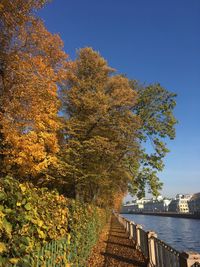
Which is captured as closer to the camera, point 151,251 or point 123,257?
point 151,251

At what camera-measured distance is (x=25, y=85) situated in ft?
46.2

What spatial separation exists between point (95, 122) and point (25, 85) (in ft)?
24.5

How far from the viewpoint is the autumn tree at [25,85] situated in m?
14.1

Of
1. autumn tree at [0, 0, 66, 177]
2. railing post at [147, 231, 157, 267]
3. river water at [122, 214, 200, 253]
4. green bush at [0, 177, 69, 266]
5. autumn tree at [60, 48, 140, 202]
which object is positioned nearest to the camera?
green bush at [0, 177, 69, 266]

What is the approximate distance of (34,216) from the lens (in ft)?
15.5

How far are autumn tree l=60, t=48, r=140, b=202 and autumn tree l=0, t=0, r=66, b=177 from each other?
336 cm

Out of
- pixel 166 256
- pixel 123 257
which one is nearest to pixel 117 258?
pixel 123 257

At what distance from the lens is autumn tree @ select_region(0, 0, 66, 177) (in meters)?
14.1

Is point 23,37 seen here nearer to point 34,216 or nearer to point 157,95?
point 34,216

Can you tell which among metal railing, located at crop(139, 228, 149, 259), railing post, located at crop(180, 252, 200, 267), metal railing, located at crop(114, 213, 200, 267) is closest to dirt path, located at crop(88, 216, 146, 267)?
metal railing, located at crop(139, 228, 149, 259)

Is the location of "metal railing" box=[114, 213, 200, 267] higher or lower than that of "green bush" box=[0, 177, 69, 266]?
lower

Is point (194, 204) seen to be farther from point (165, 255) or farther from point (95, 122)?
point (165, 255)

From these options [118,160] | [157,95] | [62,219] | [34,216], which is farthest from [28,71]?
[157,95]

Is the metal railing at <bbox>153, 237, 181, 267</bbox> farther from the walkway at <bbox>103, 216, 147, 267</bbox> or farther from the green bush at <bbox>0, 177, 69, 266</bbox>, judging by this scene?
the green bush at <bbox>0, 177, 69, 266</bbox>
